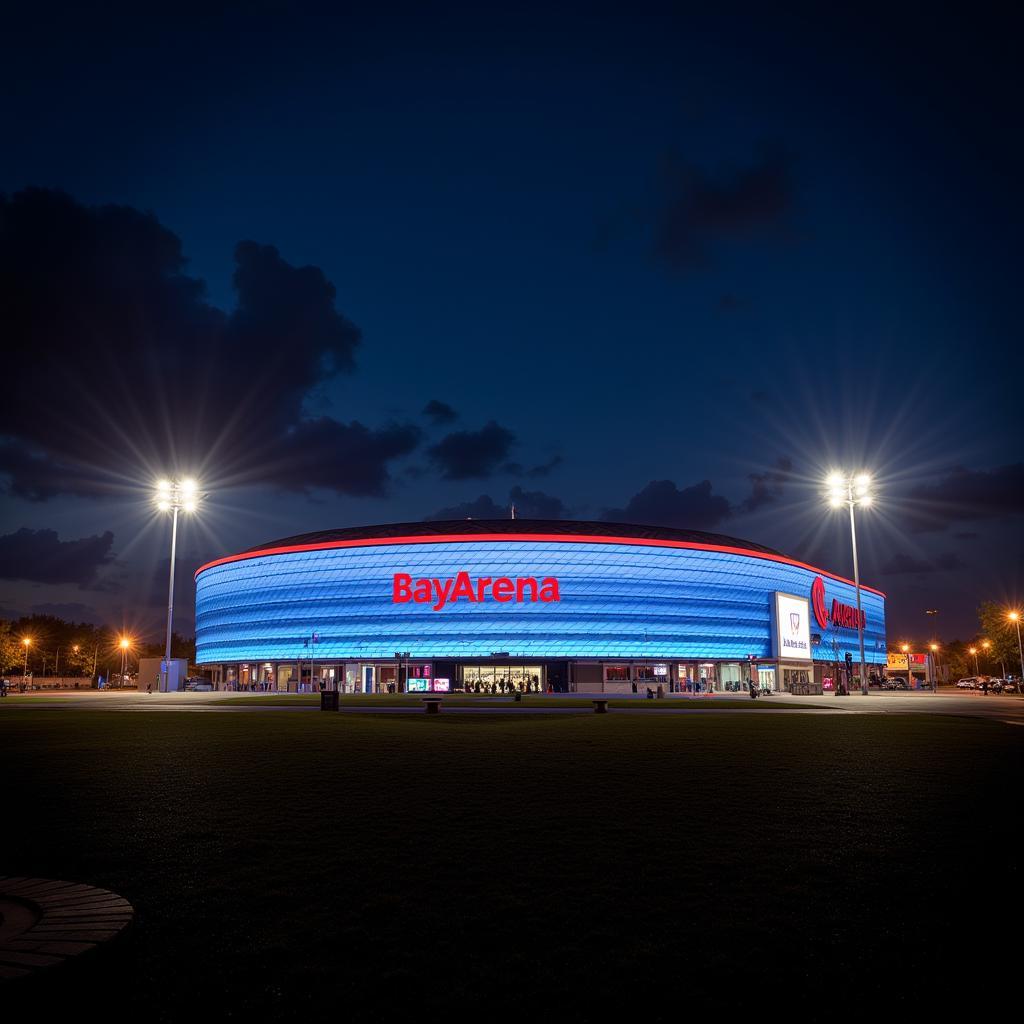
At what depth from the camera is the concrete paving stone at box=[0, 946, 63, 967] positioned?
4590 millimetres

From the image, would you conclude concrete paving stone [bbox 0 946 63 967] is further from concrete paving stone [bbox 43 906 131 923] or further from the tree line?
the tree line

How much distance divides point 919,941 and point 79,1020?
492cm

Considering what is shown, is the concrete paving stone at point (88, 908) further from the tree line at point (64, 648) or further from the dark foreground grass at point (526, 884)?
the tree line at point (64, 648)

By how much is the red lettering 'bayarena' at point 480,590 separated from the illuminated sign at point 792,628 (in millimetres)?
30690

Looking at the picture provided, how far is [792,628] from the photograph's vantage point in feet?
353

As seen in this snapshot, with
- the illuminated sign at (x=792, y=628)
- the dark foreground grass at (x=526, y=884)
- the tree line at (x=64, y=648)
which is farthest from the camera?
the tree line at (x=64, y=648)

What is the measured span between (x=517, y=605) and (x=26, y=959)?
8900 cm

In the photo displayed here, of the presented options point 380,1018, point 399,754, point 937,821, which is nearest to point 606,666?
point 399,754

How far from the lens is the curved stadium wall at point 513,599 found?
9362 centimetres

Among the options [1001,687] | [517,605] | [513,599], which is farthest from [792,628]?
[513,599]

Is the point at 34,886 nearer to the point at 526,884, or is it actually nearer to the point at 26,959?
the point at 26,959

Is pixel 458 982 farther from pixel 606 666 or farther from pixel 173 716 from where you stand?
pixel 606 666

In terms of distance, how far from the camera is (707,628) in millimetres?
100812

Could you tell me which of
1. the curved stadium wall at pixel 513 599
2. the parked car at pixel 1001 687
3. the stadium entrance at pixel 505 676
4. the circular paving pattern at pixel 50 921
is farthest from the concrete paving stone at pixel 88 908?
the curved stadium wall at pixel 513 599
